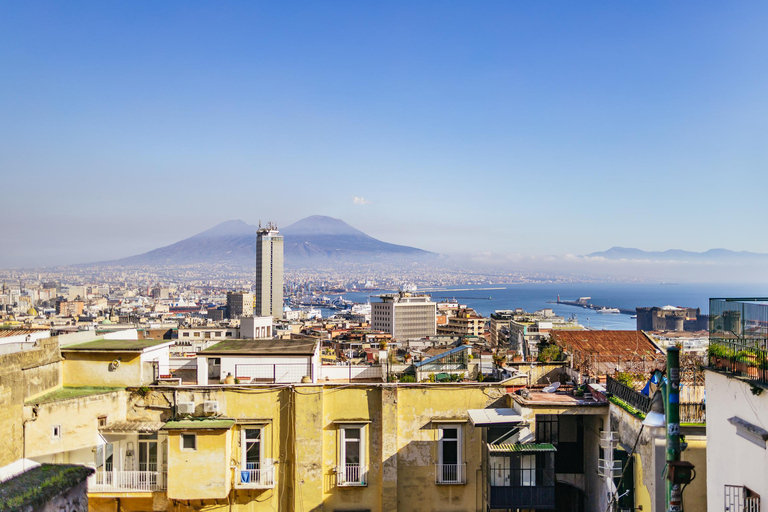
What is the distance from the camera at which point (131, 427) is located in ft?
33.7

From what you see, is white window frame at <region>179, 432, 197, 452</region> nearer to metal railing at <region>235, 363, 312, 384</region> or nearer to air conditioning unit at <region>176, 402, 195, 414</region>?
air conditioning unit at <region>176, 402, 195, 414</region>

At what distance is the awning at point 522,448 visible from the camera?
374 inches

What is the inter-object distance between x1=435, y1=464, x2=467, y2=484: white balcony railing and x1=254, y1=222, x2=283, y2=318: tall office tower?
606 ft

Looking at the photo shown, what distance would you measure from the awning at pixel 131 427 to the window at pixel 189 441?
0.63 metres

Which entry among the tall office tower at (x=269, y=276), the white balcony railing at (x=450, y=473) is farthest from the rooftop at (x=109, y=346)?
the tall office tower at (x=269, y=276)

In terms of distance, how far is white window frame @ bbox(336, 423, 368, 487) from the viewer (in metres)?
10.6

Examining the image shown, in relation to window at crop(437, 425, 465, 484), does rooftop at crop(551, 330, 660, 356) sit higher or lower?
higher

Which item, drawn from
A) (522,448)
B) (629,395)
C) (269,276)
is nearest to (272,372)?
(522,448)

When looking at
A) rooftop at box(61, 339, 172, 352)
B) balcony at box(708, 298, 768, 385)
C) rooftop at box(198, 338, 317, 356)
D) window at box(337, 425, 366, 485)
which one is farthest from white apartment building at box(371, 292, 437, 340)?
balcony at box(708, 298, 768, 385)

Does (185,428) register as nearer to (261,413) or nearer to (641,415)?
(261,413)

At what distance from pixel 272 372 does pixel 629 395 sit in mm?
6518

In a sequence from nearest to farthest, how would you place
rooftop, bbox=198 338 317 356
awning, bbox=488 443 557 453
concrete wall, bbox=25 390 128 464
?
1. awning, bbox=488 443 557 453
2. concrete wall, bbox=25 390 128 464
3. rooftop, bbox=198 338 317 356

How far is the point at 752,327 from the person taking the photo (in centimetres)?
521

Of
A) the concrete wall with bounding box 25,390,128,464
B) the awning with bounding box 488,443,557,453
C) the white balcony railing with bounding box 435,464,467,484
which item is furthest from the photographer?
the white balcony railing with bounding box 435,464,467,484
